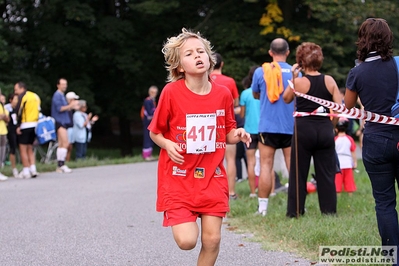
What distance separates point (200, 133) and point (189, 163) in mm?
233

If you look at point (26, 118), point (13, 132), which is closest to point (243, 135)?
point (26, 118)

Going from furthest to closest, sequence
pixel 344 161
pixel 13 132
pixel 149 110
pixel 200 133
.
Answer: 1. pixel 149 110
2. pixel 13 132
3. pixel 344 161
4. pixel 200 133

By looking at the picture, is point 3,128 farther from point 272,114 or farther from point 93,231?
point 272,114

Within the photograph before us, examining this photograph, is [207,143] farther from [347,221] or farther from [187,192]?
[347,221]

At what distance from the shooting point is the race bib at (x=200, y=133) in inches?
213

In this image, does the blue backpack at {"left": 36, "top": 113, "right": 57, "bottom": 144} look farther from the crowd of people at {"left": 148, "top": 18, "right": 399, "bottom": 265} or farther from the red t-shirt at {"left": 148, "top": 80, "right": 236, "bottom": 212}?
the red t-shirt at {"left": 148, "top": 80, "right": 236, "bottom": 212}

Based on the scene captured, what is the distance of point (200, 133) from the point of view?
5.42 meters

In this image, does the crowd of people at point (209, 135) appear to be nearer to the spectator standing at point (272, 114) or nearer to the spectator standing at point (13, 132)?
the spectator standing at point (272, 114)

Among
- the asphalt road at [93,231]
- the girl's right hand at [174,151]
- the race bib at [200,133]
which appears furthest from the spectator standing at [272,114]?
the girl's right hand at [174,151]

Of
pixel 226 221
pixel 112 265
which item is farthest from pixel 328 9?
pixel 112 265

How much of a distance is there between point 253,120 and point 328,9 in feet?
61.5

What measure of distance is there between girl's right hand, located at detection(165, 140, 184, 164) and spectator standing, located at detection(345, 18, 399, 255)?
4.99ft

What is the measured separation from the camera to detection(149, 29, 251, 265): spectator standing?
538cm

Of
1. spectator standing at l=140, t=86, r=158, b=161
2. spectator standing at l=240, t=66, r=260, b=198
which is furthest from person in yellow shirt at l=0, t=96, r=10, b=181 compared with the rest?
spectator standing at l=140, t=86, r=158, b=161
